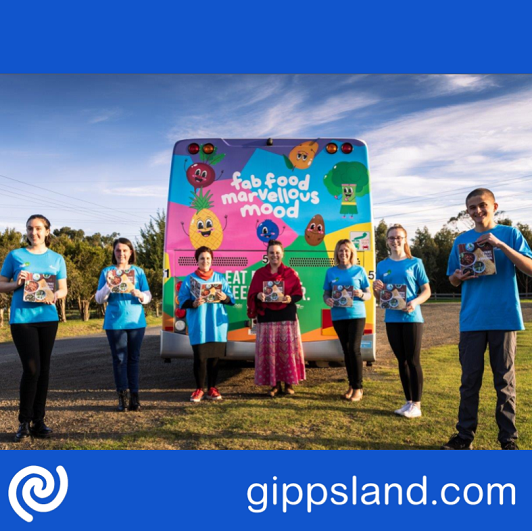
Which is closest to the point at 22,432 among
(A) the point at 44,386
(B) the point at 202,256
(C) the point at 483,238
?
(A) the point at 44,386

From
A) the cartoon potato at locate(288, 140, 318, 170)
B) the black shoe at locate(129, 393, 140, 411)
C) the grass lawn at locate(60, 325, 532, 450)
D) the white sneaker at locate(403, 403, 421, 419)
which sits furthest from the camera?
the cartoon potato at locate(288, 140, 318, 170)

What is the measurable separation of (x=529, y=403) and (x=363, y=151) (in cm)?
374

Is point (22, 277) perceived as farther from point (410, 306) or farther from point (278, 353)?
point (410, 306)

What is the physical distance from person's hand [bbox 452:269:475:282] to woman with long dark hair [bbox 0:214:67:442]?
370 cm

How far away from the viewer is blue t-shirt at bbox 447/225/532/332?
436cm

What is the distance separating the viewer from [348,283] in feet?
20.9

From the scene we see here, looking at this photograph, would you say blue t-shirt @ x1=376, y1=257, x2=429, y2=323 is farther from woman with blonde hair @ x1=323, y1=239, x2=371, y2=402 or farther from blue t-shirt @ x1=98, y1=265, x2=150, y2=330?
blue t-shirt @ x1=98, y1=265, x2=150, y2=330

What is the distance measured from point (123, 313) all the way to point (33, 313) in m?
1.11

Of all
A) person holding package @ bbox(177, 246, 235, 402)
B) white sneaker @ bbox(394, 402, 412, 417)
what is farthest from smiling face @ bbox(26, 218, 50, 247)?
white sneaker @ bbox(394, 402, 412, 417)

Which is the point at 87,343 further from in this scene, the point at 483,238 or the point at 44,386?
the point at 483,238

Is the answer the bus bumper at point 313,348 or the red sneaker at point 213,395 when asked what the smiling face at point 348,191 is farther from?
the red sneaker at point 213,395

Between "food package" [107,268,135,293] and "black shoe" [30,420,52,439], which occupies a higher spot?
"food package" [107,268,135,293]

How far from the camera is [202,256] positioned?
644 cm

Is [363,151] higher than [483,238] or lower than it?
higher
